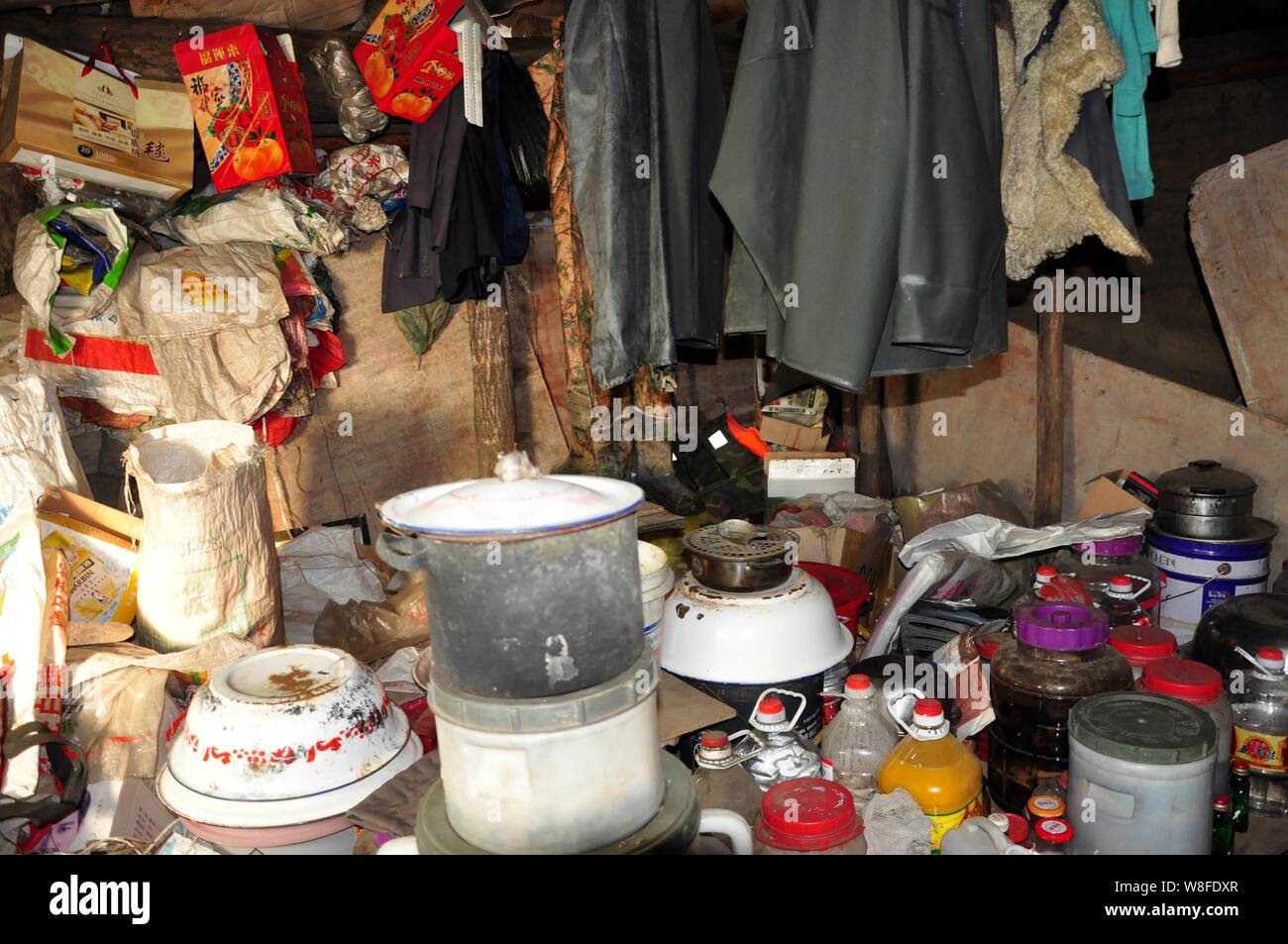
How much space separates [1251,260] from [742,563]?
2.85 metres

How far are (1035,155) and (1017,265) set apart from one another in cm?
28

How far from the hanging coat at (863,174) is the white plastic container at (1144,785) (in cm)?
96

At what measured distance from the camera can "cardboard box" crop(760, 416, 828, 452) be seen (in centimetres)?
550

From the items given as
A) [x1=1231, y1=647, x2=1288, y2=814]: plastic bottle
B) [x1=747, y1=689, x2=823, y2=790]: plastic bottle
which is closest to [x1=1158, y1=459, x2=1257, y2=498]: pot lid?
[x1=1231, y1=647, x2=1288, y2=814]: plastic bottle

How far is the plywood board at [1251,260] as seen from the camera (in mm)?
3963

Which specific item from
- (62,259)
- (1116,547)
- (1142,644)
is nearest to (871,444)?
(1116,547)

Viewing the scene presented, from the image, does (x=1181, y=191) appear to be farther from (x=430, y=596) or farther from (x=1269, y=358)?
(x=430, y=596)

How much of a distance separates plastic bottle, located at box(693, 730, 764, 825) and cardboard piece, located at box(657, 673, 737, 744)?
75 millimetres

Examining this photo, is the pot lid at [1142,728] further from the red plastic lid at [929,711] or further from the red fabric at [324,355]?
the red fabric at [324,355]

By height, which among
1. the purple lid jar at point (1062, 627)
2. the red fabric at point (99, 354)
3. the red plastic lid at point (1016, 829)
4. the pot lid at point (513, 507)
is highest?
the red fabric at point (99, 354)

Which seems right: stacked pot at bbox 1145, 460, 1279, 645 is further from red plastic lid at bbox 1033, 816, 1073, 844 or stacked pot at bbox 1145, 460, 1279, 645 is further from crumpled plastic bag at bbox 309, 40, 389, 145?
crumpled plastic bag at bbox 309, 40, 389, 145

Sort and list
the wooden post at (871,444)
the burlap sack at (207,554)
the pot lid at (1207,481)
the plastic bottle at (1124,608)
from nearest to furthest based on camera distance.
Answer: the burlap sack at (207,554), the plastic bottle at (1124,608), the pot lid at (1207,481), the wooden post at (871,444)

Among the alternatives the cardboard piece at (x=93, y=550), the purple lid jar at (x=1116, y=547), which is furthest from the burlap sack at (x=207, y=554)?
the purple lid jar at (x=1116, y=547)
